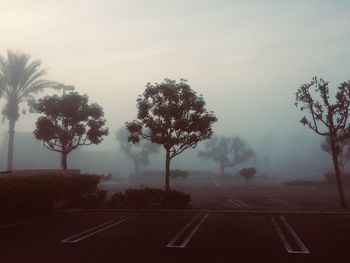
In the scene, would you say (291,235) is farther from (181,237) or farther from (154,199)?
(154,199)

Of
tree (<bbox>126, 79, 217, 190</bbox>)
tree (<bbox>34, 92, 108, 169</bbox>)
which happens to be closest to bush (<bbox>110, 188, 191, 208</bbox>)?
tree (<bbox>126, 79, 217, 190</bbox>)

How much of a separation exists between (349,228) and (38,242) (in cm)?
1104

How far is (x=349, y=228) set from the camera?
14094 mm

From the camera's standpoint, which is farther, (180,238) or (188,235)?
(188,235)

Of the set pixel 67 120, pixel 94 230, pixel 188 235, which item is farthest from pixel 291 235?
pixel 67 120

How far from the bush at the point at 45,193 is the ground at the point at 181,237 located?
3.53ft

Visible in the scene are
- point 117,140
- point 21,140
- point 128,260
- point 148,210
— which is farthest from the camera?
point 21,140

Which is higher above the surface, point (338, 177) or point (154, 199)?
point (338, 177)

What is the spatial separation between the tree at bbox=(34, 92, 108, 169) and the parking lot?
39.2 ft

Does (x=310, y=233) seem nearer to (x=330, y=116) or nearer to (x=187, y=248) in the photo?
(x=187, y=248)

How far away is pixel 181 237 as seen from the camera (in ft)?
39.8

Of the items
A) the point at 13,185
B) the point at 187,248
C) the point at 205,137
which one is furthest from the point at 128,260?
the point at 205,137

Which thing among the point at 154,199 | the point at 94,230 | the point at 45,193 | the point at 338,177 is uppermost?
the point at 338,177

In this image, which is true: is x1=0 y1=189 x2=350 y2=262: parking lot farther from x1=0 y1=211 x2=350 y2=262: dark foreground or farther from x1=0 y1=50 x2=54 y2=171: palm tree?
x1=0 y1=50 x2=54 y2=171: palm tree
